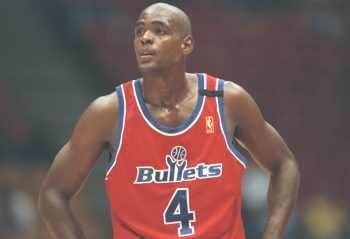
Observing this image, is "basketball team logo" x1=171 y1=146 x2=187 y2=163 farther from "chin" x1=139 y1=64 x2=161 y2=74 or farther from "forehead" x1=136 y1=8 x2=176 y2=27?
"forehead" x1=136 y1=8 x2=176 y2=27

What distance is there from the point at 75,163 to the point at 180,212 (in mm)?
474

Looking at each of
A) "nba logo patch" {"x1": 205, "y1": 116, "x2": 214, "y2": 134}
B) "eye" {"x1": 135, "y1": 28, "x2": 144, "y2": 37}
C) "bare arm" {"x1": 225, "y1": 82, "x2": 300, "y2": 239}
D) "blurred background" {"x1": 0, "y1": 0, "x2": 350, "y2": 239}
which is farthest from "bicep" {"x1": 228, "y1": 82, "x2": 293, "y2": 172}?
"blurred background" {"x1": 0, "y1": 0, "x2": 350, "y2": 239}

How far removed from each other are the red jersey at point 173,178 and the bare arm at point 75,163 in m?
0.06

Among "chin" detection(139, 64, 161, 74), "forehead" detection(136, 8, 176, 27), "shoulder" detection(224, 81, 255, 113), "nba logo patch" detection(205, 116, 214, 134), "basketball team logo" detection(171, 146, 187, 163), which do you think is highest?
"forehead" detection(136, 8, 176, 27)

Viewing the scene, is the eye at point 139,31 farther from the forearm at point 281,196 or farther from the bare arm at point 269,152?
the forearm at point 281,196

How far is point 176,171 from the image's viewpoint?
3754 millimetres

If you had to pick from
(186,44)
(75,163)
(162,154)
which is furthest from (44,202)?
(186,44)

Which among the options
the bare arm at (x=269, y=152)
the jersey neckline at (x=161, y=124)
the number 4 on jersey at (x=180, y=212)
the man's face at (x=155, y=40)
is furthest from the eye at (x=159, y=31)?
the number 4 on jersey at (x=180, y=212)

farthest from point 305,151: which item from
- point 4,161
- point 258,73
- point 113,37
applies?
point 4,161

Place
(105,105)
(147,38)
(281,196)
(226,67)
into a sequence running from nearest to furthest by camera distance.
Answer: (147,38), (105,105), (281,196), (226,67)

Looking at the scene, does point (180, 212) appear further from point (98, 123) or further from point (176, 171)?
point (98, 123)

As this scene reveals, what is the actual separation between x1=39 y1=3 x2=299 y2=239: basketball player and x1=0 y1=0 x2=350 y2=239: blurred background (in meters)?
5.46

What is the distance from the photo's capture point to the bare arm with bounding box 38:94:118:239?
3.75m

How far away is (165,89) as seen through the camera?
3.84m
